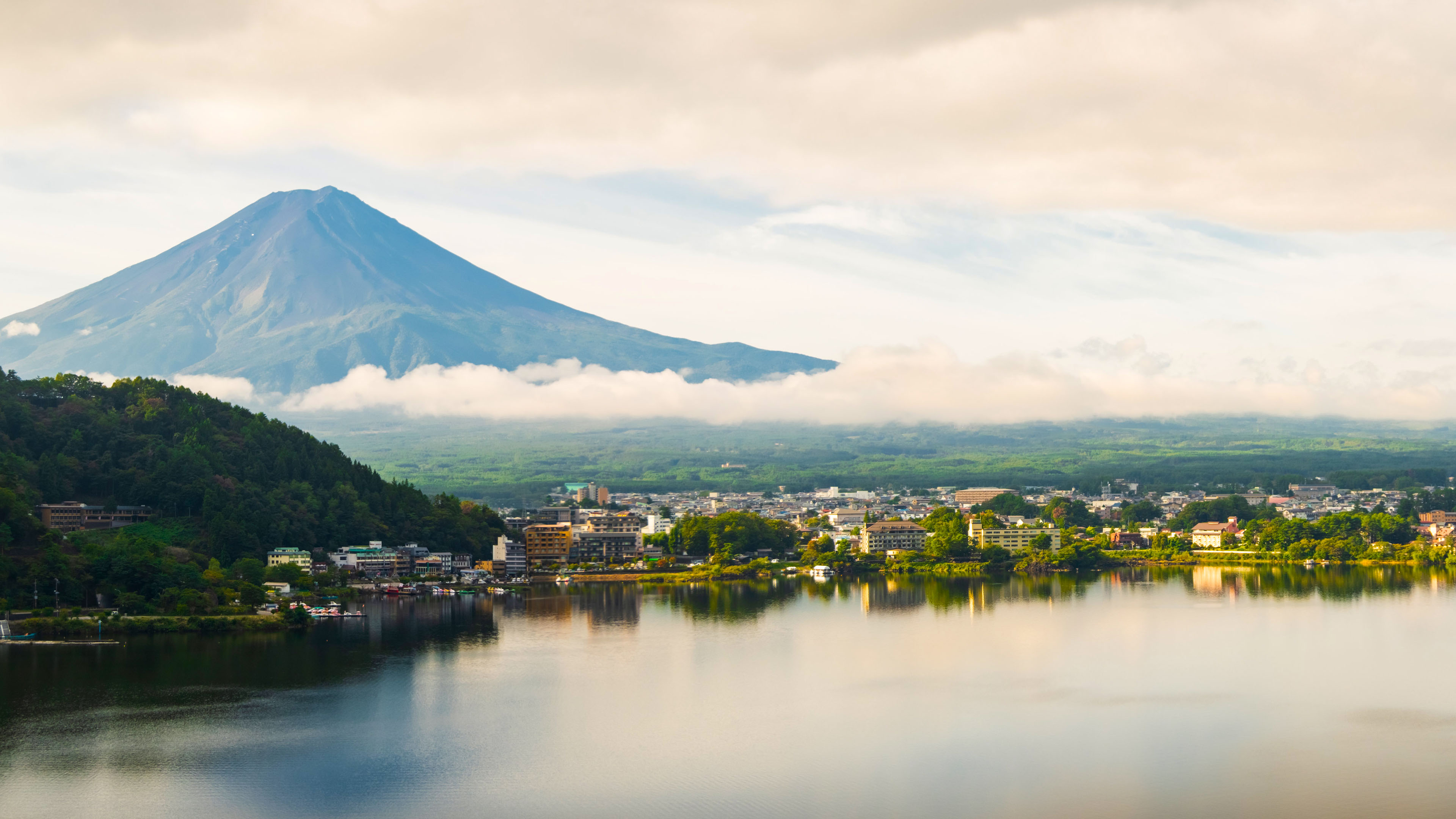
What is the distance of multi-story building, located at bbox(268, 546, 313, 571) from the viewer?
31.1 m

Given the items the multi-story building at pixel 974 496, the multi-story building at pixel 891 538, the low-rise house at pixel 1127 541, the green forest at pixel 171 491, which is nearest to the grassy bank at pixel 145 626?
the green forest at pixel 171 491

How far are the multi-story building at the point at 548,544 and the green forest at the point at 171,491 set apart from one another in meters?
1.87

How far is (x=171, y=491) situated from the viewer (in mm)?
31344

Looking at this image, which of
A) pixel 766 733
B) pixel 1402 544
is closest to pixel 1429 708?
pixel 766 733

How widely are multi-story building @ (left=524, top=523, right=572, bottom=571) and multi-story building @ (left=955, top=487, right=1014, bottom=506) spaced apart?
23.7 meters

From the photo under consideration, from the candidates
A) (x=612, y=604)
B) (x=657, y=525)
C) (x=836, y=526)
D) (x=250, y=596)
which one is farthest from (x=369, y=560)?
(x=836, y=526)

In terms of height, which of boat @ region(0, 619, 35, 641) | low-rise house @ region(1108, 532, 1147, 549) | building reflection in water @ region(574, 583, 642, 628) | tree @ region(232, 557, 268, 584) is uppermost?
tree @ region(232, 557, 268, 584)

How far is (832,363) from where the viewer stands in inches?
5389

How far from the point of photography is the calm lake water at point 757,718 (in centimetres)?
1244

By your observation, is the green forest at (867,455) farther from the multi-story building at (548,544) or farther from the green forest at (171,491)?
the green forest at (171,491)

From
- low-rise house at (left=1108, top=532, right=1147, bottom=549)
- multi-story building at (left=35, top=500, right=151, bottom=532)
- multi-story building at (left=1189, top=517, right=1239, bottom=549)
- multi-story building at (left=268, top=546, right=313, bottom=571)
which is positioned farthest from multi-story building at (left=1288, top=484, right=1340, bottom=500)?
multi-story building at (left=35, top=500, right=151, bottom=532)

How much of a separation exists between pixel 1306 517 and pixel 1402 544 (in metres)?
9.18

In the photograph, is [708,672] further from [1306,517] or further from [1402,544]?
[1306,517]

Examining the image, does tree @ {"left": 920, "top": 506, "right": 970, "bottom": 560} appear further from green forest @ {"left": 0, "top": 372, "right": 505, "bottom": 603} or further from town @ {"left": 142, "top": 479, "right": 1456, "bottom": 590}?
green forest @ {"left": 0, "top": 372, "right": 505, "bottom": 603}
